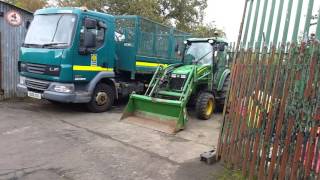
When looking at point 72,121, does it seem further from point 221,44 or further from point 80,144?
point 221,44

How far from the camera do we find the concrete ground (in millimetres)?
5211

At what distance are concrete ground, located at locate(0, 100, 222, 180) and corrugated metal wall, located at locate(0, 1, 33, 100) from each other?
5.58ft

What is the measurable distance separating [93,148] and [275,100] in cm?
332

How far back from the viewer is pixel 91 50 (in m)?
9.19

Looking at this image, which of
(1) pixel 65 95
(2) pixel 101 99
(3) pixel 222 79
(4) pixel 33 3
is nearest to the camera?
(1) pixel 65 95

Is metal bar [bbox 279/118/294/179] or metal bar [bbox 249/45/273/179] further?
metal bar [bbox 249/45/273/179]

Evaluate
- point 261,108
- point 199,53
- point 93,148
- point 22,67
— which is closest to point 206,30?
point 199,53

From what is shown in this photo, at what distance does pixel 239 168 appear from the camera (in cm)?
529

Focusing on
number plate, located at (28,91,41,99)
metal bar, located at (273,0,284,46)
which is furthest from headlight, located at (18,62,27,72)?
metal bar, located at (273,0,284,46)

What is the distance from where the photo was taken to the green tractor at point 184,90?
821 cm

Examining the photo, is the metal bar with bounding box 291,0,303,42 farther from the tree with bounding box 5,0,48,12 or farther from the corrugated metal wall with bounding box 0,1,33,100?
the tree with bounding box 5,0,48,12

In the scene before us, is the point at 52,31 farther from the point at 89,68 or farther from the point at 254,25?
the point at 254,25

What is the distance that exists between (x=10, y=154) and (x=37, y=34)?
431 centimetres

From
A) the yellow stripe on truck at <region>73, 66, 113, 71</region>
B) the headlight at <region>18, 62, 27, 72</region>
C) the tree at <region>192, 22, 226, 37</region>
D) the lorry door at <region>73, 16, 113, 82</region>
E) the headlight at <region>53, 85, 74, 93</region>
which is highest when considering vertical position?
the tree at <region>192, 22, 226, 37</region>
